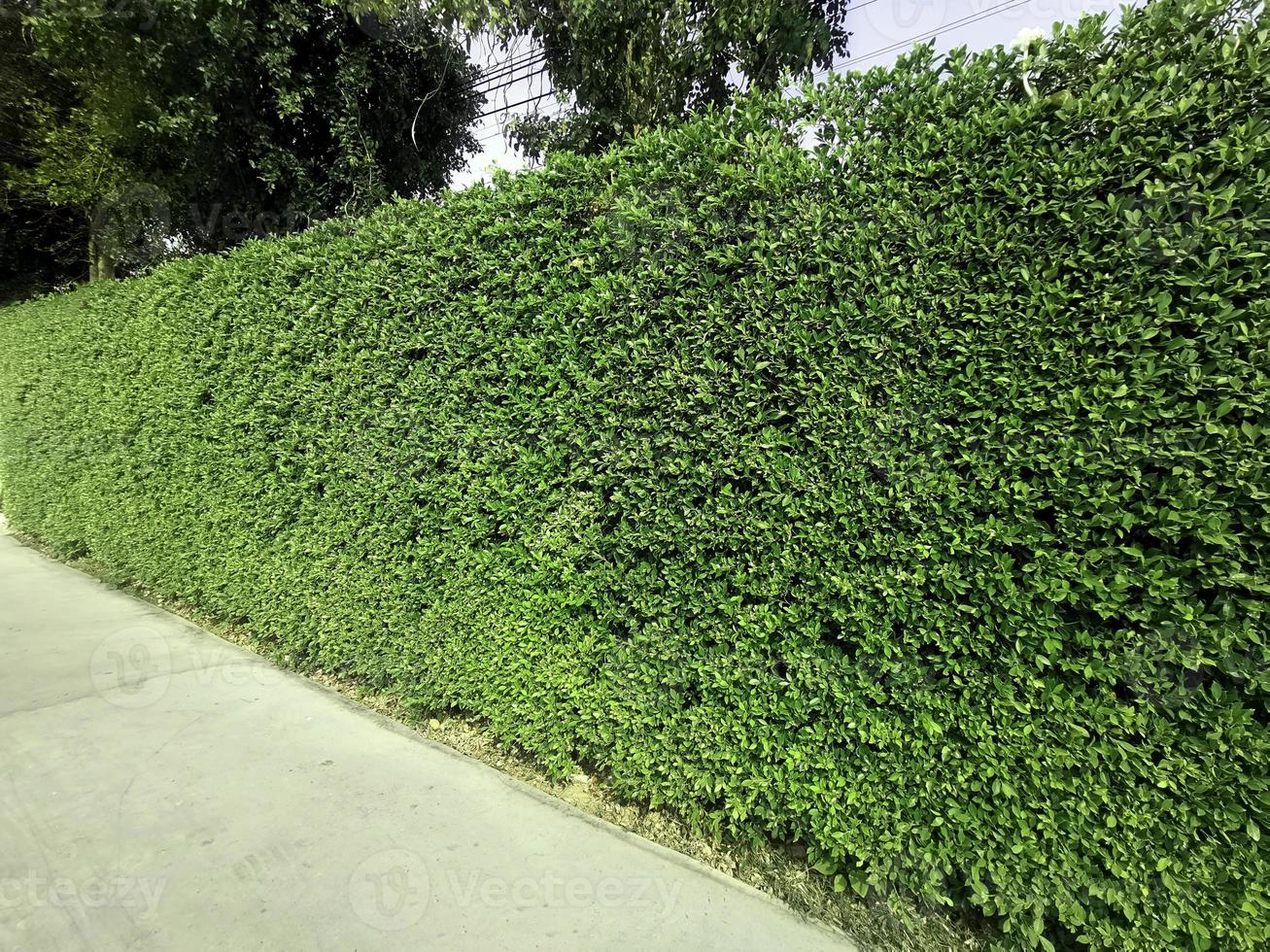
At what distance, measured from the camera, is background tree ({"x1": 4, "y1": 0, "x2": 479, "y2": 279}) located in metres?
7.25

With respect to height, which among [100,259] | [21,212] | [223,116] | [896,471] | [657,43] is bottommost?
[896,471]

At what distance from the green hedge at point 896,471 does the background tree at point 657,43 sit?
364cm

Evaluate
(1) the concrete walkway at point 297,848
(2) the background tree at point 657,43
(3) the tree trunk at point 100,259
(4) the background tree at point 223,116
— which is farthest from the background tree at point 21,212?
(1) the concrete walkway at point 297,848

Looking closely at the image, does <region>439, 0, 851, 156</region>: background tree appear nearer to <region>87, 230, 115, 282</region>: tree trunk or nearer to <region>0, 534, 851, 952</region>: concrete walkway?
<region>0, 534, 851, 952</region>: concrete walkway

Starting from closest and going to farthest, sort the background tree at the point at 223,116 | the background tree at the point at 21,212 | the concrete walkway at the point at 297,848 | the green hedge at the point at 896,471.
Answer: the green hedge at the point at 896,471, the concrete walkway at the point at 297,848, the background tree at the point at 223,116, the background tree at the point at 21,212

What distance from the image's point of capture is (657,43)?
6.48 metres

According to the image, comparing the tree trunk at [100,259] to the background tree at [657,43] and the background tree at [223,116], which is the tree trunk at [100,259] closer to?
the background tree at [223,116]

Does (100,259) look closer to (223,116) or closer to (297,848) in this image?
(223,116)

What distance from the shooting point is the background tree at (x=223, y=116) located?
7.25m

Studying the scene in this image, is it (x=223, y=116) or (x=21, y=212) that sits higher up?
(x=223, y=116)

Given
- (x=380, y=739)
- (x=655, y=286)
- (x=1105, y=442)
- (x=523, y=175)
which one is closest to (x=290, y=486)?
(x=380, y=739)

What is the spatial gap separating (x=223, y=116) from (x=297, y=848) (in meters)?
9.25

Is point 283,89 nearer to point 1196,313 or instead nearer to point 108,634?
point 108,634

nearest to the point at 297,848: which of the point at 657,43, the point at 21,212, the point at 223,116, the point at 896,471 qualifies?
the point at 896,471
